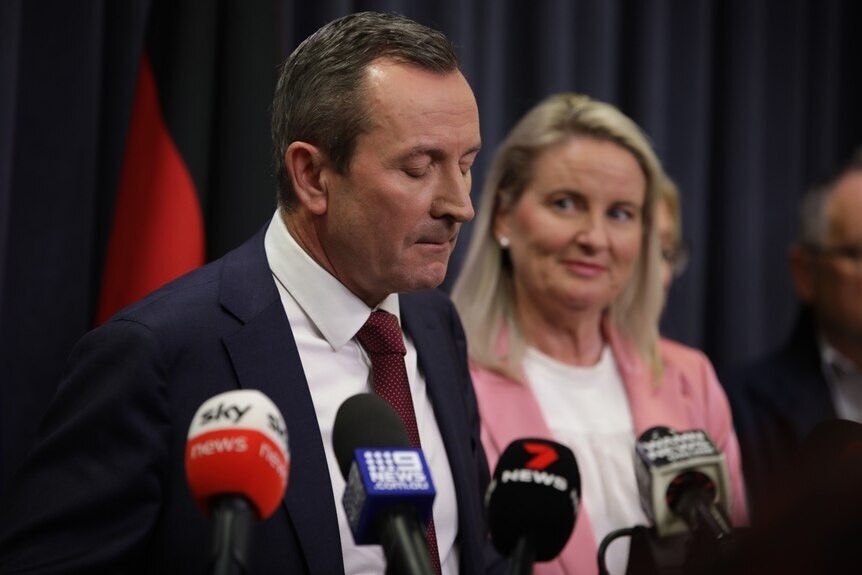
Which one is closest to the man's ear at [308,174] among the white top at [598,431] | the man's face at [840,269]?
the white top at [598,431]

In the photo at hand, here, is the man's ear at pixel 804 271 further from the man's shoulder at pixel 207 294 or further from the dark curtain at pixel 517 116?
the man's shoulder at pixel 207 294

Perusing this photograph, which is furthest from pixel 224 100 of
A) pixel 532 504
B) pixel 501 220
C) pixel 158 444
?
pixel 532 504

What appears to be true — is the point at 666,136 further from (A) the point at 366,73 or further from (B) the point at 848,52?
(A) the point at 366,73

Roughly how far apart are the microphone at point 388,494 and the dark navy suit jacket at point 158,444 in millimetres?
274

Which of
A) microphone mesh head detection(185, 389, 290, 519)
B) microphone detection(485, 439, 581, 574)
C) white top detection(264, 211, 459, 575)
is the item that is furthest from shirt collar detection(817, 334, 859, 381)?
microphone mesh head detection(185, 389, 290, 519)

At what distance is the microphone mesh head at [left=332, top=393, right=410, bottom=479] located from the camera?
1025 mm

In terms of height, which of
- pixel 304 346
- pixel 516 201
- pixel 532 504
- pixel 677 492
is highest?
pixel 516 201

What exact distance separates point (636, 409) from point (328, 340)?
0.94 meters

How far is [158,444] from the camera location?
1.32 metres

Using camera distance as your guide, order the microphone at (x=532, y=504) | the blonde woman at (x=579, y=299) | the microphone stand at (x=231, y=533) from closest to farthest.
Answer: the microphone stand at (x=231, y=533), the microphone at (x=532, y=504), the blonde woman at (x=579, y=299)

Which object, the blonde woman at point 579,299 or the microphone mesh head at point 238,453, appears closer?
the microphone mesh head at point 238,453

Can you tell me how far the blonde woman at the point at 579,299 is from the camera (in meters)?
2.26

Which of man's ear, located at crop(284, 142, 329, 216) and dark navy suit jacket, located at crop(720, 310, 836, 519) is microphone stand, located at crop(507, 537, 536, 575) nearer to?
man's ear, located at crop(284, 142, 329, 216)

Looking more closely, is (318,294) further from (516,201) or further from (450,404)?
(516,201)
